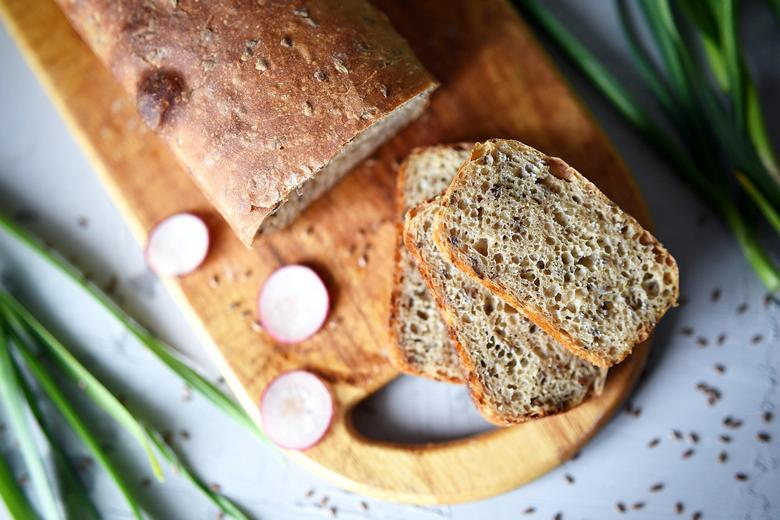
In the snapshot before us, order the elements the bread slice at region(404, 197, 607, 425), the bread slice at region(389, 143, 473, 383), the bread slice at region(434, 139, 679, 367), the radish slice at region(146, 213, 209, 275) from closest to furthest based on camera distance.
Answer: the bread slice at region(434, 139, 679, 367) → the bread slice at region(404, 197, 607, 425) → the bread slice at region(389, 143, 473, 383) → the radish slice at region(146, 213, 209, 275)

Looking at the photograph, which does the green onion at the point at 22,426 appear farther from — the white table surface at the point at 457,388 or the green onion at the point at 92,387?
the white table surface at the point at 457,388

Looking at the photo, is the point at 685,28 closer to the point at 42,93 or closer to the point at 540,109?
the point at 540,109

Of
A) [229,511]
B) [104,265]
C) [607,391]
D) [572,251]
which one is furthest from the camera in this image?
[104,265]

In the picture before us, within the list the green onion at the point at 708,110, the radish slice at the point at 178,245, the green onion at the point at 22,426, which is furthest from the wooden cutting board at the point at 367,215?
the green onion at the point at 22,426

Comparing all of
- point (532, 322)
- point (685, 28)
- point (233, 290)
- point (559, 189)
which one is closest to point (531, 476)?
point (532, 322)

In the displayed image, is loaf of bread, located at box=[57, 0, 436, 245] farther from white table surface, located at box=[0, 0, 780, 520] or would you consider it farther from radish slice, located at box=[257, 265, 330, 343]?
white table surface, located at box=[0, 0, 780, 520]

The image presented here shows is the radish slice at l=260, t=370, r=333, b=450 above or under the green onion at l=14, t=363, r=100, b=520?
under

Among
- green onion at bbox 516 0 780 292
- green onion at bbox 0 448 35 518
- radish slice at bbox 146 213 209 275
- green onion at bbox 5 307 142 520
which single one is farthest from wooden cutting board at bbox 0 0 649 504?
green onion at bbox 0 448 35 518
